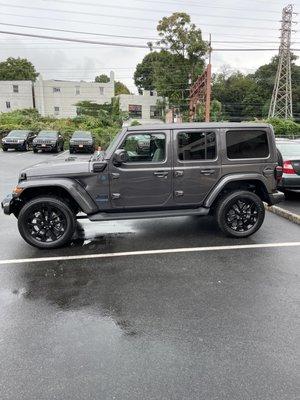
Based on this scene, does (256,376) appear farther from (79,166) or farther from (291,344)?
(79,166)

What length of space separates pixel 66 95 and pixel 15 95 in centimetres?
723

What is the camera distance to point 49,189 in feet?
19.7

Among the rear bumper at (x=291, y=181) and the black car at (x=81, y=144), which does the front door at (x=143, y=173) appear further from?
the black car at (x=81, y=144)

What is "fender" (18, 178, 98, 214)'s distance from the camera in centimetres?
581

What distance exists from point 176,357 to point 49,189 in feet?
12.1

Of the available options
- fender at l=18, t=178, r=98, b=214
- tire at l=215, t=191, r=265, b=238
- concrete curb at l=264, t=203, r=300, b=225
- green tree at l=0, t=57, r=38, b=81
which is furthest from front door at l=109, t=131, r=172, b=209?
green tree at l=0, t=57, r=38, b=81

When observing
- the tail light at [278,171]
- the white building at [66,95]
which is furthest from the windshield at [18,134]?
the white building at [66,95]

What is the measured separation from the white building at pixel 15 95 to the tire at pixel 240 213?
54749 millimetres

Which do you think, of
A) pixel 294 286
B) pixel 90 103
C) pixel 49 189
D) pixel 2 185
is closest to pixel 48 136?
pixel 2 185

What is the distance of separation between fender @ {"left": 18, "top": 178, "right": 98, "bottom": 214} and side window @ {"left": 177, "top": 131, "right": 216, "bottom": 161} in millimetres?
1634

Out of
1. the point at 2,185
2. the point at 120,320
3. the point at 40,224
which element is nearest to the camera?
the point at 120,320

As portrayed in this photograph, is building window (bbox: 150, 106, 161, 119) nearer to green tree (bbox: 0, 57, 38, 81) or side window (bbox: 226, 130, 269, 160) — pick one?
green tree (bbox: 0, 57, 38, 81)

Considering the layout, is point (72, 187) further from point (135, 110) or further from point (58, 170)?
point (135, 110)

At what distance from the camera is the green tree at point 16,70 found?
74938 millimetres
